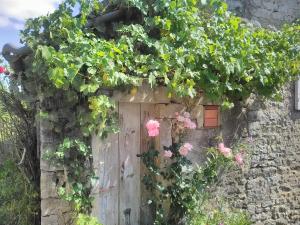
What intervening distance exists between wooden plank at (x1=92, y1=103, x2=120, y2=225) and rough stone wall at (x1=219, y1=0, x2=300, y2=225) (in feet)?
5.23

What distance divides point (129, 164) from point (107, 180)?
34cm

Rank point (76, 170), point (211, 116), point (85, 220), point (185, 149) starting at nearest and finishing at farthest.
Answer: point (85, 220) → point (76, 170) → point (185, 149) → point (211, 116)

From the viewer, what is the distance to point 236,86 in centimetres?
475

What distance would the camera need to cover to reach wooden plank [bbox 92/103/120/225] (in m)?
4.08

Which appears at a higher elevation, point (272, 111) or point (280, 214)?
point (272, 111)

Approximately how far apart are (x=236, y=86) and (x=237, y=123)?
750 mm

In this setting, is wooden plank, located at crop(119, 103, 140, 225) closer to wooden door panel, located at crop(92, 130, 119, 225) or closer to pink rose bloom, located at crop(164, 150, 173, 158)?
wooden door panel, located at crop(92, 130, 119, 225)

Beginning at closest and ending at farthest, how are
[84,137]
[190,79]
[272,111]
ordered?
[84,137]
[190,79]
[272,111]

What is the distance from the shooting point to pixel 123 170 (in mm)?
4395

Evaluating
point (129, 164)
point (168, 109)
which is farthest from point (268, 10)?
point (129, 164)

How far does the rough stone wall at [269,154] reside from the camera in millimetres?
5340

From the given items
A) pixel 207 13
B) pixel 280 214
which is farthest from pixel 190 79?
pixel 280 214

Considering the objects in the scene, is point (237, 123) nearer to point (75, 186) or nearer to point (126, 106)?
point (126, 106)

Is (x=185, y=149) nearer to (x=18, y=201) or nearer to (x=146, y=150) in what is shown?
(x=146, y=150)
